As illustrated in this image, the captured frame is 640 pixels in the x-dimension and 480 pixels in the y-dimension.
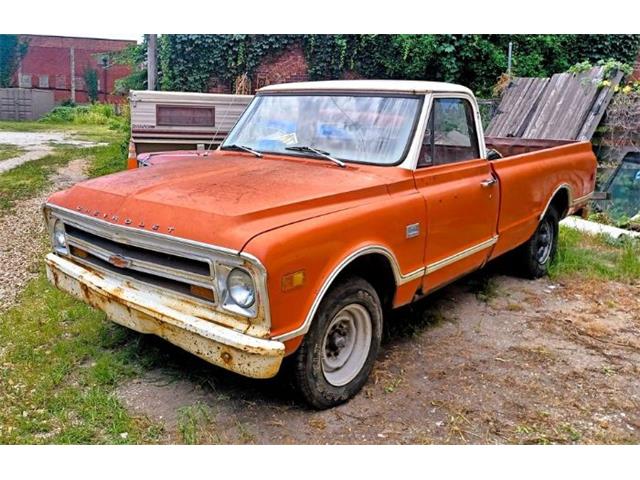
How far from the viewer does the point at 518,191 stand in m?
5.18

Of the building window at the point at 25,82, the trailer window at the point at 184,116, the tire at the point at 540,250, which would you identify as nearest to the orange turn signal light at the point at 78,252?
the tire at the point at 540,250

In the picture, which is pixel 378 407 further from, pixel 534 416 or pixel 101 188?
pixel 101 188

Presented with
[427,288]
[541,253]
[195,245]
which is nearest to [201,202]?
[195,245]

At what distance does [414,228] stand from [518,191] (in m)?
1.70

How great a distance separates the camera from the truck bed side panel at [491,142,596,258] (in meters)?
5.04

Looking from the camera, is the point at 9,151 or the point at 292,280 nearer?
the point at 292,280

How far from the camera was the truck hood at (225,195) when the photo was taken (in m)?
3.10

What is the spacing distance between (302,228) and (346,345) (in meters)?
0.92

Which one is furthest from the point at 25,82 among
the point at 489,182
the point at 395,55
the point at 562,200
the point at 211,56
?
the point at 489,182

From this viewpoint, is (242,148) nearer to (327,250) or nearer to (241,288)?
(327,250)

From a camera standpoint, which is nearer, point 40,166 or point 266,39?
point 40,166

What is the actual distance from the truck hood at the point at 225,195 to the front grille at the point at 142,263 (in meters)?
0.16

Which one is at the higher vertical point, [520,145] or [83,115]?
[520,145]

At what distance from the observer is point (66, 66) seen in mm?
32438
